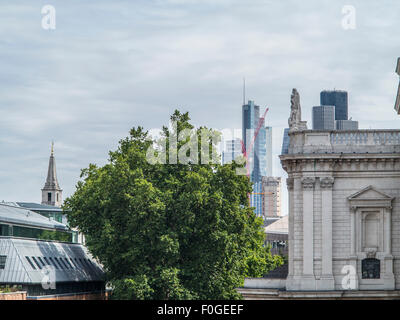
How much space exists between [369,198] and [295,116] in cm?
795

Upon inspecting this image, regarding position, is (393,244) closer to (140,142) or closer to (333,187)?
(333,187)

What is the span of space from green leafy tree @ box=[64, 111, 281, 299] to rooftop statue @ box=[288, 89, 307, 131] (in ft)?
31.7

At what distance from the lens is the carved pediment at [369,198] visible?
57.8 meters

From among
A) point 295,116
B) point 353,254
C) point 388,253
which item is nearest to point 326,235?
point 353,254

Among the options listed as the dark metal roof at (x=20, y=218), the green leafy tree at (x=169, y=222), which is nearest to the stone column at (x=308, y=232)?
the green leafy tree at (x=169, y=222)

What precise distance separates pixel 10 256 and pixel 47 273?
149 inches

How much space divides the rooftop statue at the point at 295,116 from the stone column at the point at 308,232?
423cm

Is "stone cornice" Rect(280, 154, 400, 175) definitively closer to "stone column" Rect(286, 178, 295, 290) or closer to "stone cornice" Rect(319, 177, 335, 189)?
"stone cornice" Rect(319, 177, 335, 189)

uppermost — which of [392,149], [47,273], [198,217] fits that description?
[392,149]

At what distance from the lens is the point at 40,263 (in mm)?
81125

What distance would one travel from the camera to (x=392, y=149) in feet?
192

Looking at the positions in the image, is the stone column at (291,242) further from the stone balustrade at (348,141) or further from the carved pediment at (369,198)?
the carved pediment at (369,198)
